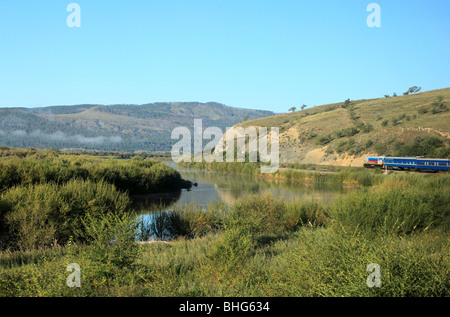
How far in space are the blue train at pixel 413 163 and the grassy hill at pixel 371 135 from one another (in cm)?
653

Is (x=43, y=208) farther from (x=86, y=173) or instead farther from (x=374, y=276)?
(x=86, y=173)

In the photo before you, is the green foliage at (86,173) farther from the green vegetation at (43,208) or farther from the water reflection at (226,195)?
the water reflection at (226,195)

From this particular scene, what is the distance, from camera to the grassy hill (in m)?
51.8

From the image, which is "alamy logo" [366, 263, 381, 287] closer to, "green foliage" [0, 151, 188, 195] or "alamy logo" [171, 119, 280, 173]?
"green foliage" [0, 151, 188, 195]

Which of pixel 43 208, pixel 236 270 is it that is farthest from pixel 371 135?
pixel 236 270

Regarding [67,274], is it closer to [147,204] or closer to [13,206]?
[13,206]

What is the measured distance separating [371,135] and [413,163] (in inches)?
735

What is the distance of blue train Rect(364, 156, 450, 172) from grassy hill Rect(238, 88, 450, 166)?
6533mm

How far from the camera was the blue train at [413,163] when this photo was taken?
39406mm

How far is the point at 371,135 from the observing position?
196 feet

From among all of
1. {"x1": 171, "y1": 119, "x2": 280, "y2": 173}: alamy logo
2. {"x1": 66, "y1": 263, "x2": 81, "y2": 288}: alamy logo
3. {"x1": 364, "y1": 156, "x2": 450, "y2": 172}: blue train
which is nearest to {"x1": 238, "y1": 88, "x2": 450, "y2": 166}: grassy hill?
{"x1": 171, "y1": 119, "x2": 280, "y2": 173}: alamy logo

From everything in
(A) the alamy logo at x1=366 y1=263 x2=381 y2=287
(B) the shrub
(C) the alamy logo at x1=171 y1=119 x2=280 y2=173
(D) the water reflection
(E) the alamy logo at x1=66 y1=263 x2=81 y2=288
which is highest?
(C) the alamy logo at x1=171 y1=119 x2=280 y2=173

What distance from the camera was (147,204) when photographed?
2542 centimetres

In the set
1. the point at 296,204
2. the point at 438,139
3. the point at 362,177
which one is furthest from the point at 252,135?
the point at 296,204
